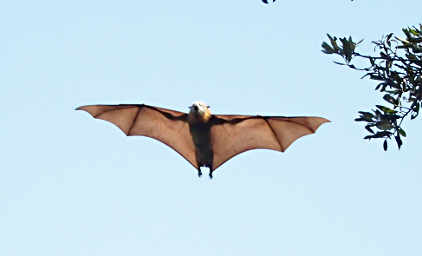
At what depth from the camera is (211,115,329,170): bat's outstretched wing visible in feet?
48.7

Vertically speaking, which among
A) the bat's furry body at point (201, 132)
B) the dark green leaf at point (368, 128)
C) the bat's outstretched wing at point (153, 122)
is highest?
the bat's outstretched wing at point (153, 122)

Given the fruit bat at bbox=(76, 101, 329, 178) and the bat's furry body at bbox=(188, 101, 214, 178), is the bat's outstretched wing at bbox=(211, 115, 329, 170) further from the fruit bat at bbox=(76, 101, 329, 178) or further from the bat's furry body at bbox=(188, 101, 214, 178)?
the bat's furry body at bbox=(188, 101, 214, 178)

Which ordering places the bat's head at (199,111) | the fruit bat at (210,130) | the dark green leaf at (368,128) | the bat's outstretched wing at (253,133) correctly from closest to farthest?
the dark green leaf at (368,128) < the bat's head at (199,111) < the fruit bat at (210,130) < the bat's outstretched wing at (253,133)

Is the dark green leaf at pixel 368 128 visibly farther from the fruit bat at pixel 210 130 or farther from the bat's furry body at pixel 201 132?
the bat's furry body at pixel 201 132

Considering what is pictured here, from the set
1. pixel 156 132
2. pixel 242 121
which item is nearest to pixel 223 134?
pixel 242 121

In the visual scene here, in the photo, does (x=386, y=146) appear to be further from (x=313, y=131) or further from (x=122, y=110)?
(x=122, y=110)

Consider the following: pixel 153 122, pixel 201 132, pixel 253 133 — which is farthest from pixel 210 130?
pixel 153 122

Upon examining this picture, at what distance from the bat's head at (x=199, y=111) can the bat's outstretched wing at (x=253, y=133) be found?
0.56m

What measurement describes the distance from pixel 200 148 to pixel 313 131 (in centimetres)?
240

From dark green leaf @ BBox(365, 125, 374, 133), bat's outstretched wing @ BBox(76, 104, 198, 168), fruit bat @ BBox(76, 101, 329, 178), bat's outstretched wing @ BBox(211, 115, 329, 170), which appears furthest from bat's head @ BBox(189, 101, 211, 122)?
dark green leaf @ BBox(365, 125, 374, 133)

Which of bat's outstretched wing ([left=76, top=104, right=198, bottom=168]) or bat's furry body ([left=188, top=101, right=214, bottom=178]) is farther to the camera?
bat's outstretched wing ([left=76, top=104, right=198, bottom=168])

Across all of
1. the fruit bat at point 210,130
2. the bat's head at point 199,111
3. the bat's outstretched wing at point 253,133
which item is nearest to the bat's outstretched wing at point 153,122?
the fruit bat at point 210,130

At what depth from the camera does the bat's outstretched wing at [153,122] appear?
15195 mm

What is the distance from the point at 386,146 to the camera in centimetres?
1056
